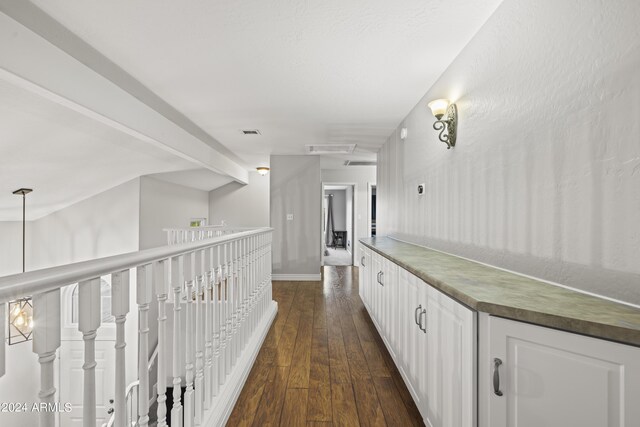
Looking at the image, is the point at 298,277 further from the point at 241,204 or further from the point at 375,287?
the point at 241,204

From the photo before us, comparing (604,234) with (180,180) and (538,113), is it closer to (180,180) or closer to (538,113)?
(538,113)

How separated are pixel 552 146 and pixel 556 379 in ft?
3.18

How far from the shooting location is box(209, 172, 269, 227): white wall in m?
7.93

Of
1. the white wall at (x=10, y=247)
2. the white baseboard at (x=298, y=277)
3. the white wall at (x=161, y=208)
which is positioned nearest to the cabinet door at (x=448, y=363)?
the white baseboard at (x=298, y=277)

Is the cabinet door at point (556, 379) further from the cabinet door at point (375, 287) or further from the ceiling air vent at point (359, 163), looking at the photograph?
the ceiling air vent at point (359, 163)

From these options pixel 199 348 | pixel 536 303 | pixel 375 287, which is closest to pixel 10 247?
pixel 199 348

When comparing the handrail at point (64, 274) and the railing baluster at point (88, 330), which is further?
the railing baluster at point (88, 330)

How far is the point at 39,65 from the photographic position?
1823mm

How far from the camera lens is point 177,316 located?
1.28 m

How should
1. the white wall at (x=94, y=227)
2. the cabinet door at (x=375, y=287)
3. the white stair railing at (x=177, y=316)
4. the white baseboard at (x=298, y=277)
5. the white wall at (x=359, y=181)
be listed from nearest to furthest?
the white stair railing at (x=177, y=316), the cabinet door at (x=375, y=287), the white wall at (x=94, y=227), the white baseboard at (x=298, y=277), the white wall at (x=359, y=181)

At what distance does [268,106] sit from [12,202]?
11.2ft

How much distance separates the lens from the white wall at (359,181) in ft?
22.8

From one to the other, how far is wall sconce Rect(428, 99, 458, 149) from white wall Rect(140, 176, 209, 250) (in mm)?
4469

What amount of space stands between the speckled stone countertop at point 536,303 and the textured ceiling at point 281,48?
1535mm
